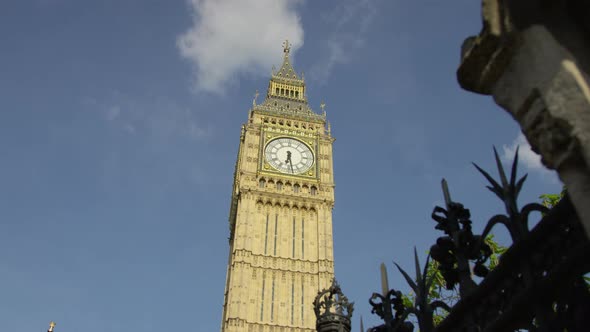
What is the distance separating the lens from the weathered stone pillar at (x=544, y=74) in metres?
1.78

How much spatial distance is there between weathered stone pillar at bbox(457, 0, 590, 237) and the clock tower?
94.3ft

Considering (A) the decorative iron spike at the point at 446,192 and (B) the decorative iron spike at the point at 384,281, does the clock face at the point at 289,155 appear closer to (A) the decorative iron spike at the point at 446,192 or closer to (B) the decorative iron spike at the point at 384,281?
(B) the decorative iron spike at the point at 384,281

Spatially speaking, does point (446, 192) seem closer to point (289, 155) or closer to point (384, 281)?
point (384, 281)

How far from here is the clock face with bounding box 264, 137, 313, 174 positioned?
117 ft

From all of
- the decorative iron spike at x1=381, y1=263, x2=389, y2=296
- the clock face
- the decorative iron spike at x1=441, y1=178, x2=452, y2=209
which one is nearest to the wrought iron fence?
the decorative iron spike at x1=441, y1=178, x2=452, y2=209

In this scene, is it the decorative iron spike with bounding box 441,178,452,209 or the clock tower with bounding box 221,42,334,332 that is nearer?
the decorative iron spike with bounding box 441,178,452,209

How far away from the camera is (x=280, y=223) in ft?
112

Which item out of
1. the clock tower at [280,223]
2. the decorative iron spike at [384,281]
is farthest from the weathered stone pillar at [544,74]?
the clock tower at [280,223]

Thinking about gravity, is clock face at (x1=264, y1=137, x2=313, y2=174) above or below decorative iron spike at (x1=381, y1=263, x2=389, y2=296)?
above

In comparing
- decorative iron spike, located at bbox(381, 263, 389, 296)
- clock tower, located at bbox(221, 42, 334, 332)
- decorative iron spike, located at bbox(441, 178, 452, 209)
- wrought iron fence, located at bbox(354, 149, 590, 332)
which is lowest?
wrought iron fence, located at bbox(354, 149, 590, 332)

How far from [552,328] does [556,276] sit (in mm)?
202

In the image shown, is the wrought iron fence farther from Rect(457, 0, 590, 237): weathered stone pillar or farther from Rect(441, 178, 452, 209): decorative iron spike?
Rect(457, 0, 590, 237): weathered stone pillar

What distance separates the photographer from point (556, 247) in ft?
7.36

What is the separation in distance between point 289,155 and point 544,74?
3443cm
